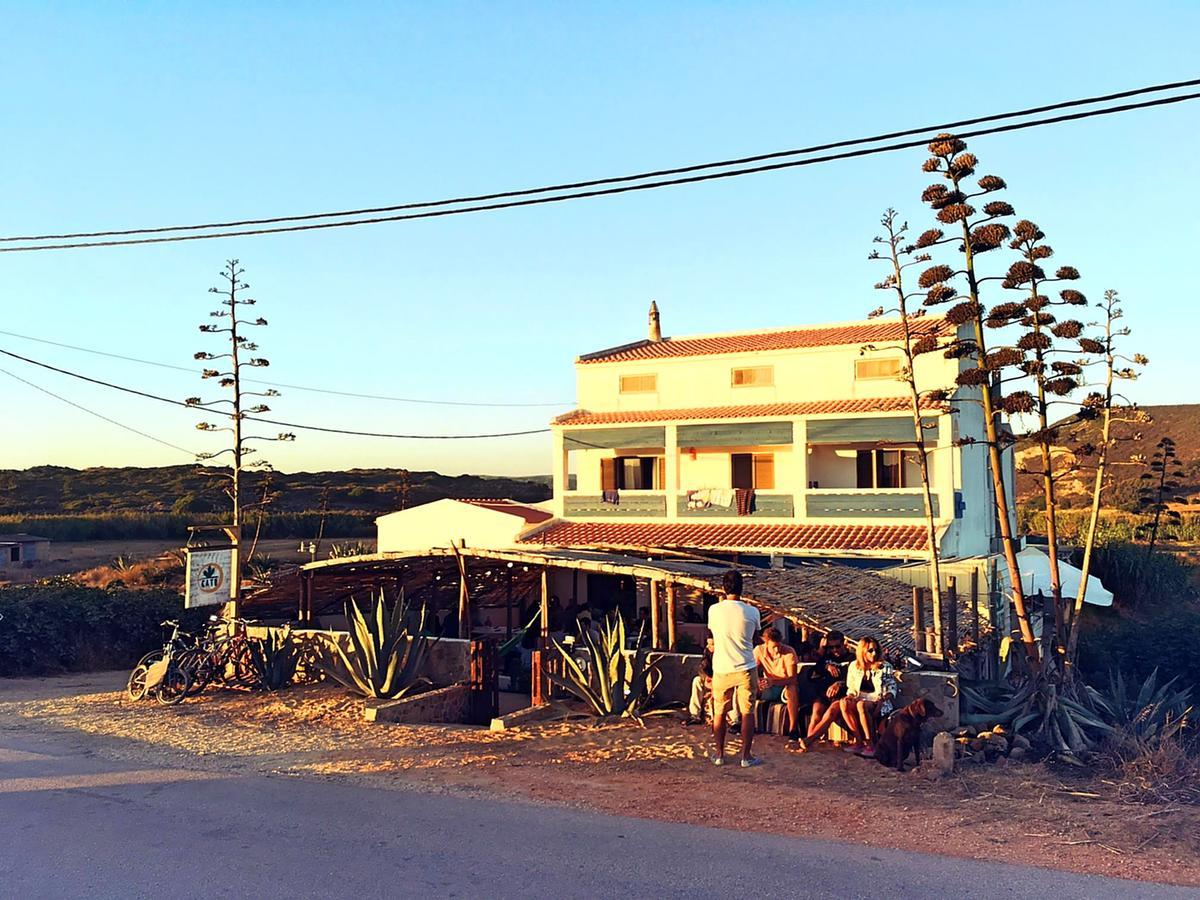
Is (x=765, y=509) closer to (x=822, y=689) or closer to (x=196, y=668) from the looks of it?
(x=822, y=689)

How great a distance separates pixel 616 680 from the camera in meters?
11.9

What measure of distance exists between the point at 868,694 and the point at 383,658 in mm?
6314

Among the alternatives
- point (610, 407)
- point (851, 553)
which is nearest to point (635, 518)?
point (610, 407)

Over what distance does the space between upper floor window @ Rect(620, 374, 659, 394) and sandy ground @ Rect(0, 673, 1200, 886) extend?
15879 mm

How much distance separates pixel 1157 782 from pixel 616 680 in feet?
18.5

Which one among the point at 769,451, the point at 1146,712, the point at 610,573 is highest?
the point at 769,451

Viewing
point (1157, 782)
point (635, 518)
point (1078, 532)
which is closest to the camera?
point (1157, 782)

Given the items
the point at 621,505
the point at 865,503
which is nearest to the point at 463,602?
the point at 865,503

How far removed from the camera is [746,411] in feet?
81.7

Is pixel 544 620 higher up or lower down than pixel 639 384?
lower down

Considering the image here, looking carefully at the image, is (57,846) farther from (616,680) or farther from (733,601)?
(616,680)

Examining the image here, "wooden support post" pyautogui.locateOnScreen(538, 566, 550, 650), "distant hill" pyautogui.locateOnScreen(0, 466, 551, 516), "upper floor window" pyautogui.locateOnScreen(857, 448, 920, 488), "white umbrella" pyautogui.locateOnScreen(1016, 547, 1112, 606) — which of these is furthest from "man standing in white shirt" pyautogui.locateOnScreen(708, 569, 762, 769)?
"distant hill" pyautogui.locateOnScreen(0, 466, 551, 516)

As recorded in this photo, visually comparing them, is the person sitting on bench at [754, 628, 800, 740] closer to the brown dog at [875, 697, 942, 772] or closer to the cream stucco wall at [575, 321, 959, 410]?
the brown dog at [875, 697, 942, 772]

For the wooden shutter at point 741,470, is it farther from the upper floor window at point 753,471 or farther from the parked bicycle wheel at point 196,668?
the parked bicycle wheel at point 196,668
